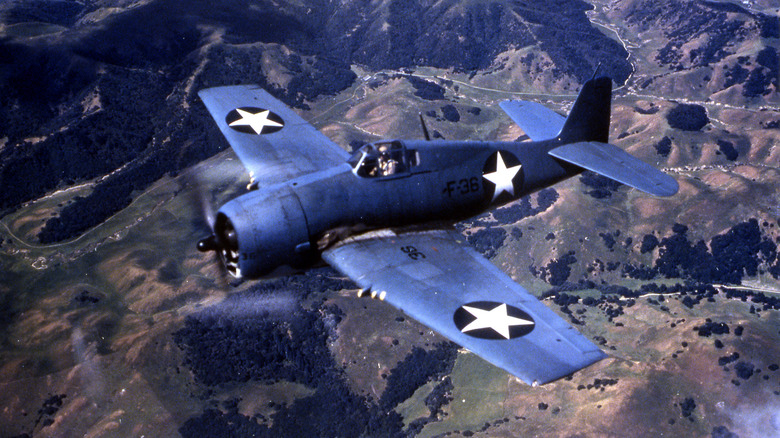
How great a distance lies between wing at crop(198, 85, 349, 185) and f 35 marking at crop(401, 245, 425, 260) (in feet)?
17.0

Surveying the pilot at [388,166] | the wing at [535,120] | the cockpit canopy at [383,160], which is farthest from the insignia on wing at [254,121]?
the wing at [535,120]

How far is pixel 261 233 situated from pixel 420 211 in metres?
6.23

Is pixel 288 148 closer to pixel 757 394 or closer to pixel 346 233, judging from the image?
pixel 346 233

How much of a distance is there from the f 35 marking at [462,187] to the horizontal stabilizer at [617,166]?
4617 millimetres

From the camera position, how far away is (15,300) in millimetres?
59531

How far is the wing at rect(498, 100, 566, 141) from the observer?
78.3 ft

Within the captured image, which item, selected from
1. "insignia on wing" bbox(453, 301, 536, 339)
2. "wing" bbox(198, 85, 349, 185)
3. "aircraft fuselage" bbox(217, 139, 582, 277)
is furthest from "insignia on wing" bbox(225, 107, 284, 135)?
"insignia on wing" bbox(453, 301, 536, 339)

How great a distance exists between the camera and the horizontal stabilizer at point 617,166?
1980 centimetres

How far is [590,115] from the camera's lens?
2392 cm

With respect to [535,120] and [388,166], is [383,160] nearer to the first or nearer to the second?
[388,166]

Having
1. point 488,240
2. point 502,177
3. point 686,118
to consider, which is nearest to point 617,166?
point 502,177

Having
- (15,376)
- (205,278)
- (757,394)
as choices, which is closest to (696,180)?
(757,394)

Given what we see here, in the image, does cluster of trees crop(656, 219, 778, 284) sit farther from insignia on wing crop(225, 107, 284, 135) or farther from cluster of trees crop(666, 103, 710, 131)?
insignia on wing crop(225, 107, 284, 135)

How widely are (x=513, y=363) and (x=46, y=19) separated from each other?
152m
